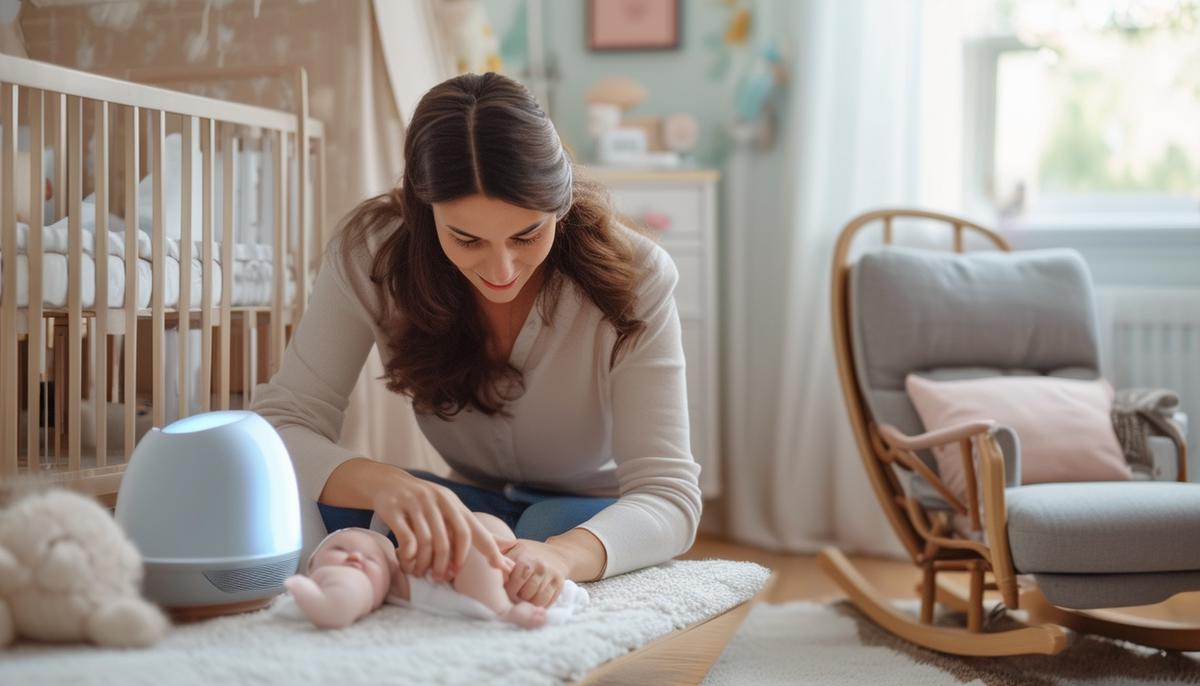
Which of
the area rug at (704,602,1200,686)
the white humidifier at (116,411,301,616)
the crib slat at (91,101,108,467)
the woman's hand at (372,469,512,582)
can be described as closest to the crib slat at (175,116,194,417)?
the crib slat at (91,101,108,467)

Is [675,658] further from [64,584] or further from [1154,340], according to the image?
[1154,340]

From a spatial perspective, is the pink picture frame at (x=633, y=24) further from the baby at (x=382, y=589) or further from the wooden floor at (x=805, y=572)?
the baby at (x=382, y=589)

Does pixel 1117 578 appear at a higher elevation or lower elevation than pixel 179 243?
lower

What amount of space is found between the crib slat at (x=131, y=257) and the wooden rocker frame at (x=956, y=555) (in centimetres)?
120

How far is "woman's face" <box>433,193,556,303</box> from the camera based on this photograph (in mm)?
1277

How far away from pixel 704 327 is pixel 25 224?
182 cm

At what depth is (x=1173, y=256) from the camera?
9.32ft

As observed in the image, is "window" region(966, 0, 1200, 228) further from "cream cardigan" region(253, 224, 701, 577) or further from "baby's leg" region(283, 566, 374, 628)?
"baby's leg" region(283, 566, 374, 628)

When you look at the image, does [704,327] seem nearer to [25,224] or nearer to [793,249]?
→ [793,249]

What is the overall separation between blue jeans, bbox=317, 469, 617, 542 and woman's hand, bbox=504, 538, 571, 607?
0.89ft

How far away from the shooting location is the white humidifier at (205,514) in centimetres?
113

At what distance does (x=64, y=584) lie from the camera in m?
1.02

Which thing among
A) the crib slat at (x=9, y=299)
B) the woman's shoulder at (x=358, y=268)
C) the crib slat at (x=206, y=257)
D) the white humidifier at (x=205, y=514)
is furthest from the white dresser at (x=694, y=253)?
the white humidifier at (x=205, y=514)

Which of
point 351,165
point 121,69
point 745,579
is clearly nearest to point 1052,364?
point 745,579
